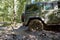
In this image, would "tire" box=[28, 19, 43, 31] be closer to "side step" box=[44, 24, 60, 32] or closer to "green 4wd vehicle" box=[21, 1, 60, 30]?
"green 4wd vehicle" box=[21, 1, 60, 30]

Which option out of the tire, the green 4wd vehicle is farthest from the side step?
the tire

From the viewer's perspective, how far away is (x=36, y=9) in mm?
11461

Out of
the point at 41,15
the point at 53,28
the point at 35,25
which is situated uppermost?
the point at 41,15

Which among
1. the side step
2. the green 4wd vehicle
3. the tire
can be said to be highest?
the green 4wd vehicle

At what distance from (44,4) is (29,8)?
1.08 meters

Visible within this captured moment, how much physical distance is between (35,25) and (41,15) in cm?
79

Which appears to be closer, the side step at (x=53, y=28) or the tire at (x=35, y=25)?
the tire at (x=35, y=25)

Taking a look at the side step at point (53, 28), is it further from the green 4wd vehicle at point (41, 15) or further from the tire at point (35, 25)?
the tire at point (35, 25)

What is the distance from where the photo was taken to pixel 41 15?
37.0 feet

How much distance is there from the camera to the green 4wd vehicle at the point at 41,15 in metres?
11.1

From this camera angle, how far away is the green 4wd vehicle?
11094mm

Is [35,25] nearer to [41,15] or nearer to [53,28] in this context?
[41,15]

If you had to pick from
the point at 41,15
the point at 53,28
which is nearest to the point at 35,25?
the point at 41,15

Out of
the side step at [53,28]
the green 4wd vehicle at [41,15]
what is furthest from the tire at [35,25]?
the side step at [53,28]
